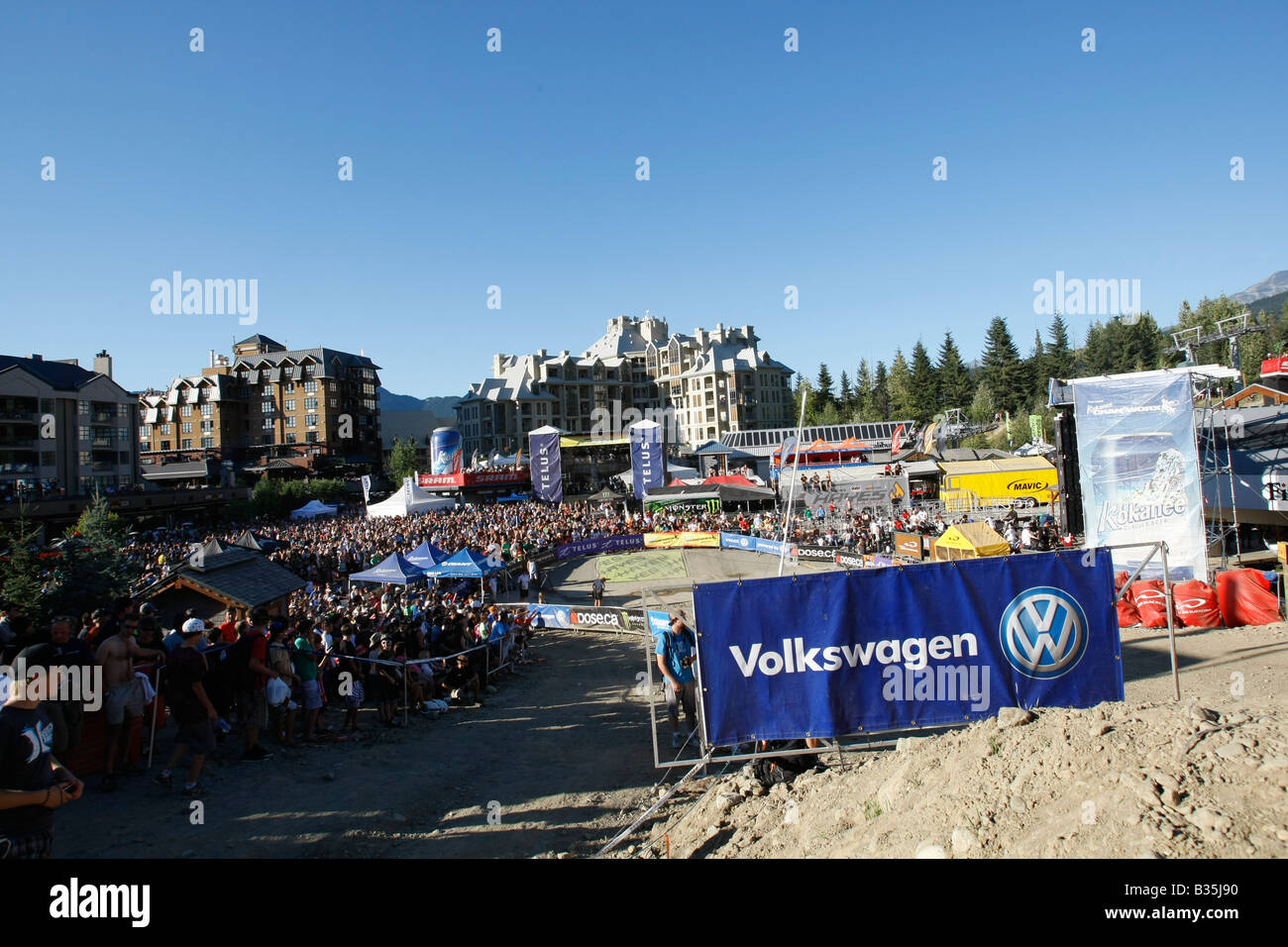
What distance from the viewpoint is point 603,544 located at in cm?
3844

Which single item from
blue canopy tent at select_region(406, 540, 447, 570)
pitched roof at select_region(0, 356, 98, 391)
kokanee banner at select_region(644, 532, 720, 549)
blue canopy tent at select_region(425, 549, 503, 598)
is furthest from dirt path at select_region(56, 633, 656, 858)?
pitched roof at select_region(0, 356, 98, 391)

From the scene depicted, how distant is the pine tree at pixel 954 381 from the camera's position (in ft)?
295

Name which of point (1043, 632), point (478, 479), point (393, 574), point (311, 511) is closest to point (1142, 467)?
point (1043, 632)

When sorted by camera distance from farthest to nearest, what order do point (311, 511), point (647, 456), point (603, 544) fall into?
point (311, 511)
point (647, 456)
point (603, 544)

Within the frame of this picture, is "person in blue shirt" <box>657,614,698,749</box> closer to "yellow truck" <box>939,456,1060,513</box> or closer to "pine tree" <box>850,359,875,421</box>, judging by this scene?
"yellow truck" <box>939,456,1060,513</box>

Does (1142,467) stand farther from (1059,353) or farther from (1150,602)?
(1059,353)

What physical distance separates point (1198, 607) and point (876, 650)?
491 inches

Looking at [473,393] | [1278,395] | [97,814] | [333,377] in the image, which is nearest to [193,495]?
[333,377]

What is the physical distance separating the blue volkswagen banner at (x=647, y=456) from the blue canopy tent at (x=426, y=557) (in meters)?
21.4

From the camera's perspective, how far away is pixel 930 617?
7.16m

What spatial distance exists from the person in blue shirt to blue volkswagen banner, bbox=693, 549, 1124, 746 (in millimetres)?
1716

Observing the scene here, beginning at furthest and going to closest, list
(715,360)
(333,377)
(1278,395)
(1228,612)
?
(715,360) < (333,377) < (1278,395) < (1228,612)

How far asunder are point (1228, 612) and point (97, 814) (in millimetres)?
20024
